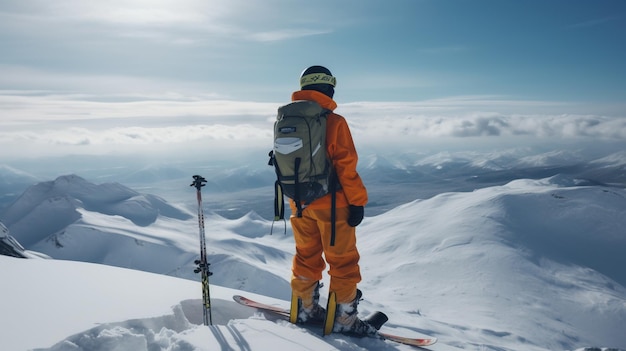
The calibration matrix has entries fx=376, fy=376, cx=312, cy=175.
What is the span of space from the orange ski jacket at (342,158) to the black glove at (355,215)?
0.06 m

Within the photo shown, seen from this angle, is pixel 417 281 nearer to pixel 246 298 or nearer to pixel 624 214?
pixel 624 214

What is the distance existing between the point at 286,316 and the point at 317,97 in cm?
313

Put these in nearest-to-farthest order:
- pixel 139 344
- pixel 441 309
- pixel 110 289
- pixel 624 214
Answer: pixel 139 344 → pixel 110 289 → pixel 441 309 → pixel 624 214

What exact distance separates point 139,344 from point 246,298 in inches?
99.9

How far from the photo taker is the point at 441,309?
19.7m

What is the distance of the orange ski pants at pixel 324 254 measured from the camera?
4707mm

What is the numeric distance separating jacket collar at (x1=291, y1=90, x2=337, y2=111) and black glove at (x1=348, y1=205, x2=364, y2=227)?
1.30 meters

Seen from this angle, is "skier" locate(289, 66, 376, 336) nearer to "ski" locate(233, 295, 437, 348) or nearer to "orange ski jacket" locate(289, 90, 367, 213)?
"orange ski jacket" locate(289, 90, 367, 213)

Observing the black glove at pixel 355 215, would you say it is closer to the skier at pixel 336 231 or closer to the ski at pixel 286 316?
the skier at pixel 336 231

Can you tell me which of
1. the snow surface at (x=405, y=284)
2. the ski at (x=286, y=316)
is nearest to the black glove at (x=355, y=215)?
the snow surface at (x=405, y=284)

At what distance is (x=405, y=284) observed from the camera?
27188mm

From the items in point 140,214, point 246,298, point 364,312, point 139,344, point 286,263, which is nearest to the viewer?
point 139,344

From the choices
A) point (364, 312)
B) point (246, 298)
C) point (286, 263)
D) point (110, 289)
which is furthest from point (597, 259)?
point (286, 263)

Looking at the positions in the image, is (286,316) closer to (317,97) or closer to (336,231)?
(336,231)
